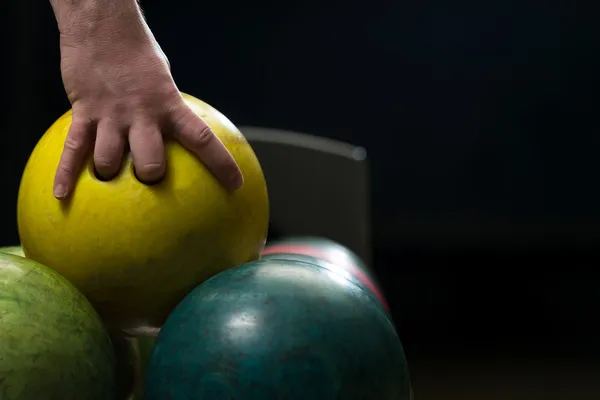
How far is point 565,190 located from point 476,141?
0.47 m

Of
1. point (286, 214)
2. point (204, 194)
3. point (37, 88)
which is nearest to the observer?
point (204, 194)

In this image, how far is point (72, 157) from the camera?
0.93 metres

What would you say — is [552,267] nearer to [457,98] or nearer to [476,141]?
[476,141]

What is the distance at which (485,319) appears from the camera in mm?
3104

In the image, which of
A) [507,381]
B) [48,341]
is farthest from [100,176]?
[507,381]

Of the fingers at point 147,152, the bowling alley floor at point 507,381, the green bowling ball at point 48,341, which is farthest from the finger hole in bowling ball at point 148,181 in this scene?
the bowling alley floor at point 507,381

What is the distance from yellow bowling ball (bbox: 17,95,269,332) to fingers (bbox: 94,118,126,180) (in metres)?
0.01

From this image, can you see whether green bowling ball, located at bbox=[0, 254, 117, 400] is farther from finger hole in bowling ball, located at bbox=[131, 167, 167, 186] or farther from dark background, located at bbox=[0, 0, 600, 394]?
dark background, located at bbox=[0, 0, 600, 394]

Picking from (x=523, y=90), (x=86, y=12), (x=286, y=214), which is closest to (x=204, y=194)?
(x=86, y=12)

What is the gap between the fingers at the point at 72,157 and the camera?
0.93 m

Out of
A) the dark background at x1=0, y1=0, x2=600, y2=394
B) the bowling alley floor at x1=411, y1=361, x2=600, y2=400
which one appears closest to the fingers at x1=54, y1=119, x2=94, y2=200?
the bowling alley floor at x1=411, y1=361, x2=600, y2=400

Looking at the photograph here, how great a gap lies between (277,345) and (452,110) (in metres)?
2.51

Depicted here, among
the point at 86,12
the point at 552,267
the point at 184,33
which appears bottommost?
the point at 552,267

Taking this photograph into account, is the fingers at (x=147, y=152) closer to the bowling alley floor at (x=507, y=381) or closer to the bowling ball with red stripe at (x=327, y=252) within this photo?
the bowling ball with red stripe at (x=327, y=252)
